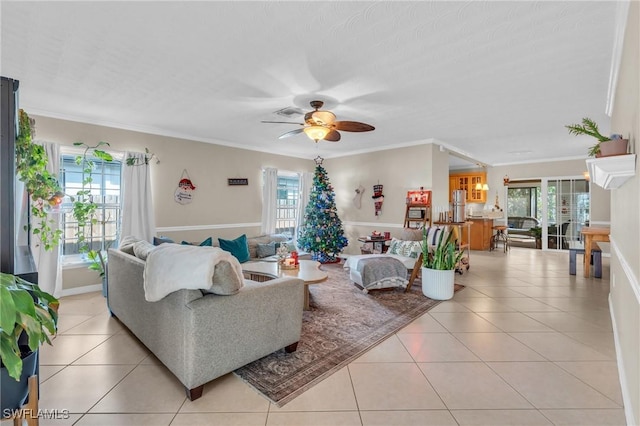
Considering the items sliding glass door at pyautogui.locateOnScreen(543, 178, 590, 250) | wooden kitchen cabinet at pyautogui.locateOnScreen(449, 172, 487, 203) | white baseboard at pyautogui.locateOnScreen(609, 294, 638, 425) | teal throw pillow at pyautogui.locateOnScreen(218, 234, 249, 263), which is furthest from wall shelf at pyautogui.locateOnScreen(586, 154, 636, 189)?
sliding glass door at pyautogui.locateOnScreen(543, 178, 590, 250)

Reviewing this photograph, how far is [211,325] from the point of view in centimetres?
203

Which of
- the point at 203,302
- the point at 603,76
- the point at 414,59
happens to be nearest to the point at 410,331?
the point at 203,302

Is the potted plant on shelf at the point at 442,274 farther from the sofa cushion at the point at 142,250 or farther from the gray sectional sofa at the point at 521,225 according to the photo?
the gray sectional sofa at the point at 521,225

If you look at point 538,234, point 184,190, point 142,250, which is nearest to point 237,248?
point 184,190

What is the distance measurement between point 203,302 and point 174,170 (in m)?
3.89

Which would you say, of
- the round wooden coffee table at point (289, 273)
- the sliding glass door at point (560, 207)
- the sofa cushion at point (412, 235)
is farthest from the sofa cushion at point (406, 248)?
the sliding glass door at point (560, 207)

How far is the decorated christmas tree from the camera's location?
21.2 ft

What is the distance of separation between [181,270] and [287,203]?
5.28m

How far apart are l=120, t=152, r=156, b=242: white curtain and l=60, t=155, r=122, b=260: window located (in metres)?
0.23

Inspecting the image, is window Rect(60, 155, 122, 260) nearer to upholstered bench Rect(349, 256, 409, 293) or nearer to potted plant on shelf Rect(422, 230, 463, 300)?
upholstered bench Rect(349, 256, 409, 293)

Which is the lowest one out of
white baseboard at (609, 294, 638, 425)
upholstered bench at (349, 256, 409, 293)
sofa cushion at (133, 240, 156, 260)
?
white baseboard at (609, 294, 638, 425)

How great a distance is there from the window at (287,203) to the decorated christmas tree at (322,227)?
64 cm

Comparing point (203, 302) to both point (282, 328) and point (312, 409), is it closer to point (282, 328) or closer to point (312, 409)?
point (282, 328)

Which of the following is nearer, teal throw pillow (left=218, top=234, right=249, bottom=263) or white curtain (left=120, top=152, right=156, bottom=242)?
white curtain (left=120, top=152, right=156, bottom=242)
